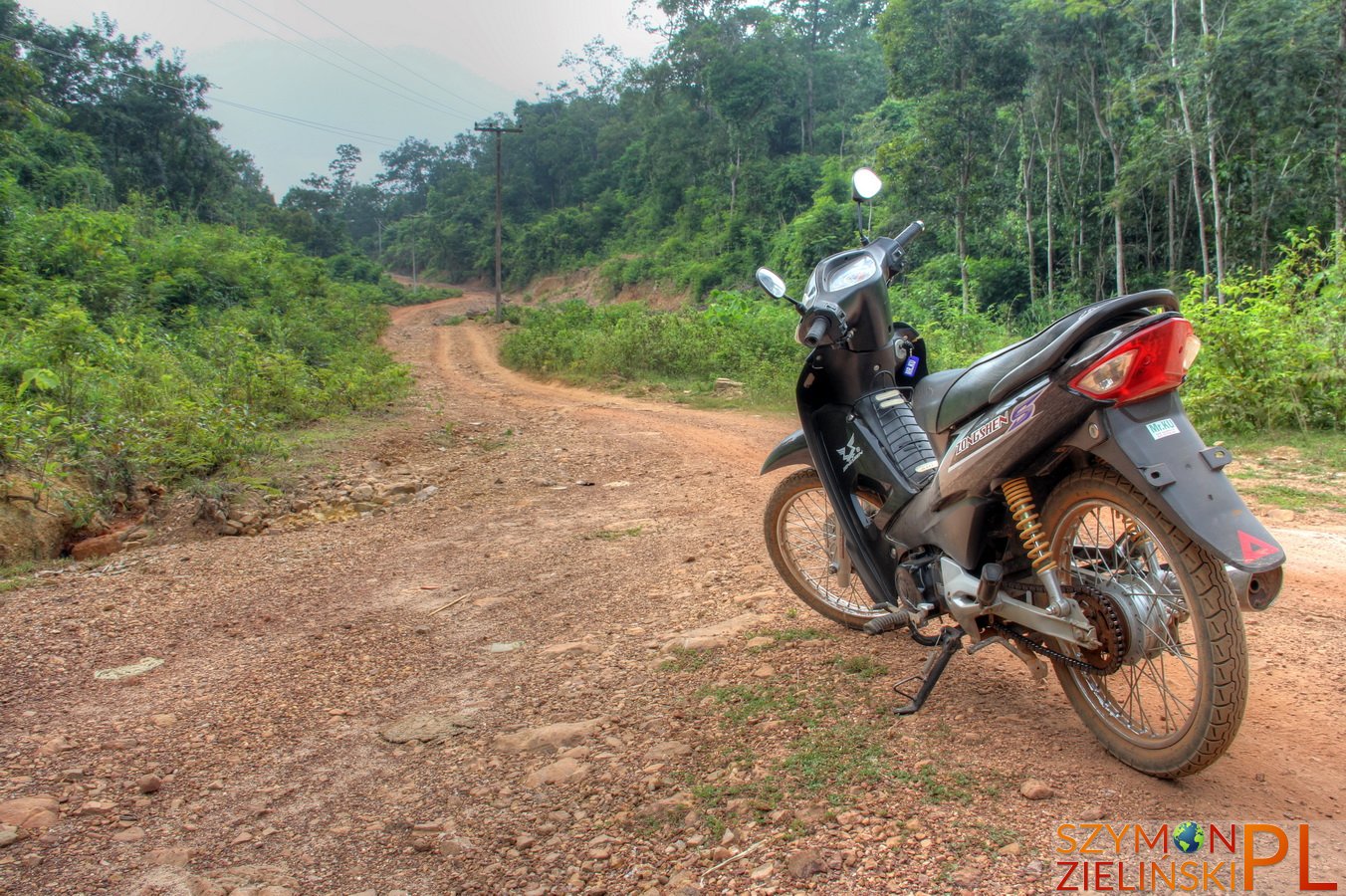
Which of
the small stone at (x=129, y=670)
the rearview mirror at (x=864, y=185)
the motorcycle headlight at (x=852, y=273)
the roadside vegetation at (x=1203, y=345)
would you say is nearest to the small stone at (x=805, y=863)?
the motorcycle headlight at (x=852, y=273)

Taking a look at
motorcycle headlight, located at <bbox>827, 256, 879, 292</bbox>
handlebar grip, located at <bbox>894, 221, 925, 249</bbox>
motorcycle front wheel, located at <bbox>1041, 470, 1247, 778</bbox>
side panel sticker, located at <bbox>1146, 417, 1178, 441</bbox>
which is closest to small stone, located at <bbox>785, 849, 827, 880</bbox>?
motorcycle front wheel, located at <bbox>1041, 470, 1247, 778</bbox>

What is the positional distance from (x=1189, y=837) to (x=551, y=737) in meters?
1.76

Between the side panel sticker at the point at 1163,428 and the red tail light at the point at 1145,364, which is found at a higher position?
the red tail light at the point at 1145,364

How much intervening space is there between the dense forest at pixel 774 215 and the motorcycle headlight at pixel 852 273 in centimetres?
544

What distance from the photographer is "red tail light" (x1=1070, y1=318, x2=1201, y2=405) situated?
6.57ft

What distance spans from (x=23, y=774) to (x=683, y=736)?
2032 mm

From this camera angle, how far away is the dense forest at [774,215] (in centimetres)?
719

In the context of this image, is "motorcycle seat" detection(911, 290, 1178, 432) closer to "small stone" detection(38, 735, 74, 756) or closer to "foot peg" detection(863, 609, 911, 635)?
"foot peg" detection(863, 609, 911, 635)

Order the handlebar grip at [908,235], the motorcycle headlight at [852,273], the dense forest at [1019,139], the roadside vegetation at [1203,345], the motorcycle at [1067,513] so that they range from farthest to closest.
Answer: the dense forest at [1019,139], the roadside vegetation at [1203,345], the handlebar grip at [908,235], the motorcycle headlight at [852,273], the motorcycle at [1067,513]

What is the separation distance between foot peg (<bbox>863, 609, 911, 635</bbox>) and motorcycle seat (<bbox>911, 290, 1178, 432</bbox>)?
0.62 metres

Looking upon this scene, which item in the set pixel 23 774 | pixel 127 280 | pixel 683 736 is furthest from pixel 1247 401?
pixel 127 280

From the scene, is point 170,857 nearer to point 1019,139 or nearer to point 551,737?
point 551,737

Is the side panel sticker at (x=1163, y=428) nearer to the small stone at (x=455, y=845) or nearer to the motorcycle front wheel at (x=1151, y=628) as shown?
the motorcycle front wheel at (x=1151, y=628)

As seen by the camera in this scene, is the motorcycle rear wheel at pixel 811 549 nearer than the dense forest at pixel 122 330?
Yes
